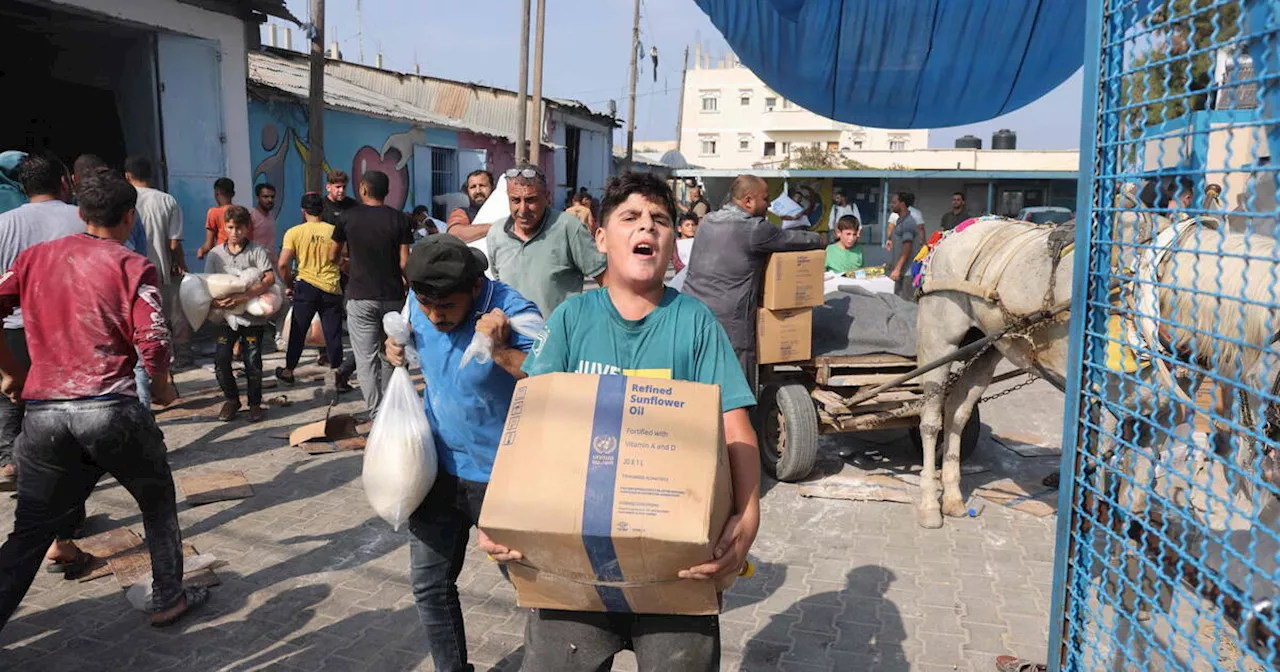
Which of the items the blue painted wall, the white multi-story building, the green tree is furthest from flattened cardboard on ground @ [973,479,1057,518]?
the white multi-story building

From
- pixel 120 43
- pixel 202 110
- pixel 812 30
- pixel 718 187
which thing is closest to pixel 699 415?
pixel 812 30

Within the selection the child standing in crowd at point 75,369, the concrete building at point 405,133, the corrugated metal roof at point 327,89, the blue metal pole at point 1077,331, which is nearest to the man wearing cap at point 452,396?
the child standing in crowd at point 75,369

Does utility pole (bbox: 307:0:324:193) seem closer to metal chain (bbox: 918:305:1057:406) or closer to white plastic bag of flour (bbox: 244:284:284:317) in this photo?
white plastic bag of flour (bbox: 244:284:284:317)

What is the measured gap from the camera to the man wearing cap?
2.68 m

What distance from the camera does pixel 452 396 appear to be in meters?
2.82

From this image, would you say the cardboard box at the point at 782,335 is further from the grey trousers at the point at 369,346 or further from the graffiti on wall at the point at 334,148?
the graffiti on wall at the point at 334,148

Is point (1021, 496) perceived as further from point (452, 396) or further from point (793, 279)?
point (452, 396)

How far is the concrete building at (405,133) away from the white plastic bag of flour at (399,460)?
264 inches

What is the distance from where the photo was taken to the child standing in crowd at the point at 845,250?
8.63 m

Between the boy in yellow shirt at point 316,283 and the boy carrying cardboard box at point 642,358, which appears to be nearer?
the boy carrying cardboard box at point 642,358

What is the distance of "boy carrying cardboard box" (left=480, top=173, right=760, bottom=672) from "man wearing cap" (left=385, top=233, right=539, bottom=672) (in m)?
0.55

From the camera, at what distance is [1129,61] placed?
231 centimetres

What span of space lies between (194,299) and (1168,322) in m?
6.03

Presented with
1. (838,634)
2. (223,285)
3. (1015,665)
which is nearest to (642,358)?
(838,634)
